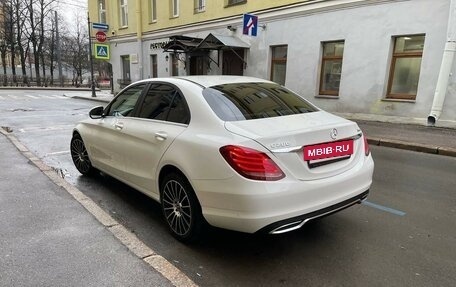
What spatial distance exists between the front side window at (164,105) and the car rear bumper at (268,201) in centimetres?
81

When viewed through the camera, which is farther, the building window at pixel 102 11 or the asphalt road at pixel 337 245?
the building window at pixel 102 11

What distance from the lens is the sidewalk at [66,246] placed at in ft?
9.39

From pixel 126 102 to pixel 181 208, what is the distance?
1861 millimetres

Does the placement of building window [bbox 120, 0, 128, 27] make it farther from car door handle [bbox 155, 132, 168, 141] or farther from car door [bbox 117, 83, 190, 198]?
car door handle [bbox 155, 132, 168, 141]

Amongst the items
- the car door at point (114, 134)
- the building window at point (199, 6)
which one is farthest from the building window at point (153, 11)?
the car door at point (114, 134)

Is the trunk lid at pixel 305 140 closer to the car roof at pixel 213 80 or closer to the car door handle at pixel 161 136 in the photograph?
the car door handle at pixel 161 136

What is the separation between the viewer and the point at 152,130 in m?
3.85

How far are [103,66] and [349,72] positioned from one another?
57.3m

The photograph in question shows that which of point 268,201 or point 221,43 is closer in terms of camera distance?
point 268,201

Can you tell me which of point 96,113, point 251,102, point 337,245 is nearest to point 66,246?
point 251,102

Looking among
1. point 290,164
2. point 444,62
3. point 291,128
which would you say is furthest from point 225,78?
point 444,62

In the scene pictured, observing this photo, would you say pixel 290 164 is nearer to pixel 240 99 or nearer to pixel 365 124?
pixel 240 99

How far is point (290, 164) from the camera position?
2922 mm

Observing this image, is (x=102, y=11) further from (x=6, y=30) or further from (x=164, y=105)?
(x=6, y=30)
